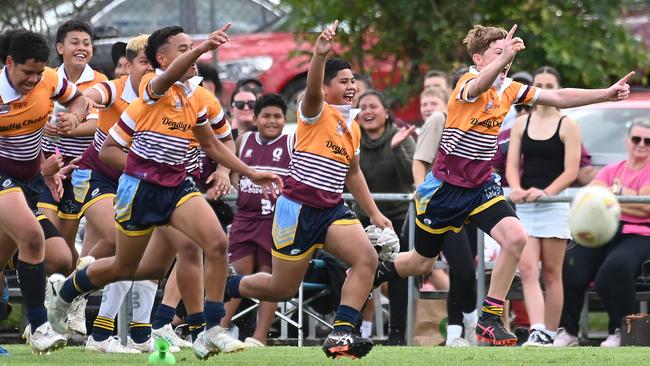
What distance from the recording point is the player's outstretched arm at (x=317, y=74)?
913 cm

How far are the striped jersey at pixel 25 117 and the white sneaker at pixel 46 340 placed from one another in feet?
3.74

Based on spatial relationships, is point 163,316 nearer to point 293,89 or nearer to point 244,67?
point 244,67

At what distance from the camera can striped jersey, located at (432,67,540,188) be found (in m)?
10.7

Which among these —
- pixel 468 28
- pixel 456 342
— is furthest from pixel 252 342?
pixel 468 28

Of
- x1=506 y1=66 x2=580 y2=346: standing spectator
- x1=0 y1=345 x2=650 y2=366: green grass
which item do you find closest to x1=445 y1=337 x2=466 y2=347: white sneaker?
x1=506 y1=66 x2=580 y2=346: standing spectator

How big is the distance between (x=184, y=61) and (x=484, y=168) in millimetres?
2579

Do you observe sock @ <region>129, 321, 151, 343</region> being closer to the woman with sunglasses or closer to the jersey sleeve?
the jersey sleeve

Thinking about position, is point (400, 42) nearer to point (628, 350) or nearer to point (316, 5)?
point (316, 5)

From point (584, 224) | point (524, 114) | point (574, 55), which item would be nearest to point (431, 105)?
point (524, 114)

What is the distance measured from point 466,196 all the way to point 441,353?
1176mm

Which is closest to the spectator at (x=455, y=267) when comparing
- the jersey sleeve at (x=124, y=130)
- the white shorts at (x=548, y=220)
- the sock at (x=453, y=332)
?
the sock at (x=453, y=332)

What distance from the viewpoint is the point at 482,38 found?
10742 millimetres

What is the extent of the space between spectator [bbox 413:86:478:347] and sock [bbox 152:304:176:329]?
7.47 ft

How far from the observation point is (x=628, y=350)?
10555 millimetres
